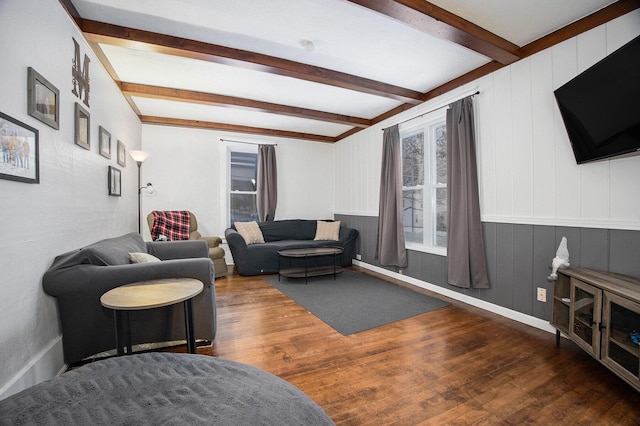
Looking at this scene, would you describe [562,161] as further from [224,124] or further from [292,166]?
[224,124]

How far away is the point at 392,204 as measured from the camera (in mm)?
4352

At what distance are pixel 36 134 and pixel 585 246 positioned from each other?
3894 millimetres

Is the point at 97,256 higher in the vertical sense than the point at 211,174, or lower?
Result: lower

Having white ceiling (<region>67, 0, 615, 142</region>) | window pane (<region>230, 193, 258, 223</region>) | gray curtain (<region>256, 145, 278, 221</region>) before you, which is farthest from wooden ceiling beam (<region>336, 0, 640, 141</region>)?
window pane (<region>230, 193, 258, 223</region>)

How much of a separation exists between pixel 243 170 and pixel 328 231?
→ 2.07 metres

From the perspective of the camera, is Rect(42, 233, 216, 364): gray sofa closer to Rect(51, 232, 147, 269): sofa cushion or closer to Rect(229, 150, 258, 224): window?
Rect(51, 232, 147, 269): sofa cushion

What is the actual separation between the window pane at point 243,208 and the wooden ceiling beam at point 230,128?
48.7 inches

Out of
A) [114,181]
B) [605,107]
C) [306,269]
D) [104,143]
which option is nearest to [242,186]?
[306,269]

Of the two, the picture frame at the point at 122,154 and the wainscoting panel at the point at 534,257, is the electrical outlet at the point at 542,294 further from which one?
the picture frame at the point at 122,154

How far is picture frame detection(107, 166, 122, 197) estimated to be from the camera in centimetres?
297

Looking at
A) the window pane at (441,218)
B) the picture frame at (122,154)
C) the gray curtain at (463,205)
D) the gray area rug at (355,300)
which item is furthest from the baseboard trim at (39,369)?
Answer: the window pane at (441,218)

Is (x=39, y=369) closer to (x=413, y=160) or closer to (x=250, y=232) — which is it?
(x=250, y=232)

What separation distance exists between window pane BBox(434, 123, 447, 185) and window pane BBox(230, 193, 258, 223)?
347 centimetres

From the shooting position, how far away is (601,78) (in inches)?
76.9
